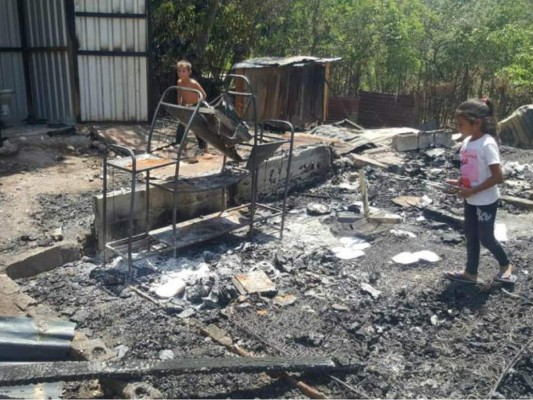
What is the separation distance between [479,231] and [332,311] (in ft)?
4.67

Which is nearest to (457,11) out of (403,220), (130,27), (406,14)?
(406,14)

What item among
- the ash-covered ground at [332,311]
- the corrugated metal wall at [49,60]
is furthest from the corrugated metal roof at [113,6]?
the ash-covered ground at [332,311]

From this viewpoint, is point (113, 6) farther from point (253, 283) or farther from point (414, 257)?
point (414, 257)

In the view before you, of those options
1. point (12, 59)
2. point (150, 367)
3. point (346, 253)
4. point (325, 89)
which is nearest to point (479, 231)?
point (346, 253)

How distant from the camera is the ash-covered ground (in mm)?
3578

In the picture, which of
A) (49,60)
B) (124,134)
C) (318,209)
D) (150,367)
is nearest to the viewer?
(150,367)

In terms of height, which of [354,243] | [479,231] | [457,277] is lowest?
[354,243]

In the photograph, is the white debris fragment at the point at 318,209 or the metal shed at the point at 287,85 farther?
the metal shed at the point at 287,85

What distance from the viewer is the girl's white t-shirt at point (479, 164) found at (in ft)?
14.4

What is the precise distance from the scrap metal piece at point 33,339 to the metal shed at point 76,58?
7442 millimetres

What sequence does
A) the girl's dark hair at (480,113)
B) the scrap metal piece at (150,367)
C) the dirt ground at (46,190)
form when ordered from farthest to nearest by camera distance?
the dirt ground at (46,190), the girl's dark hair at (480,113), the scrap metal piece at (150,367)

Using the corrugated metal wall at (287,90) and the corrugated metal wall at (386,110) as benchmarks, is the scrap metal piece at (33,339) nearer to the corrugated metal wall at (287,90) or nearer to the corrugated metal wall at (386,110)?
the corrugated metal wall at (287,90)

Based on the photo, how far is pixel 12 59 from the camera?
11.0m

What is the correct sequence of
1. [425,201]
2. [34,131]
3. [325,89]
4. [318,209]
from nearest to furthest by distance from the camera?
[318,209]
[425,201]
[34,131]
[325,89]
